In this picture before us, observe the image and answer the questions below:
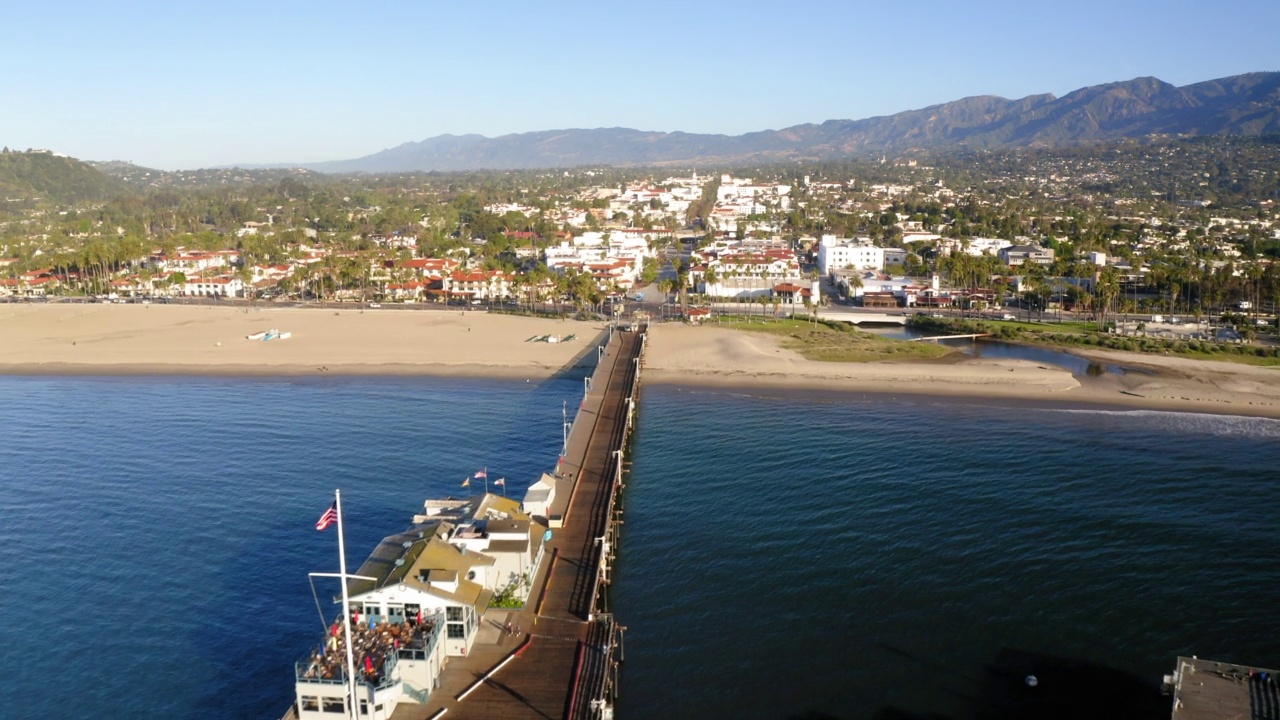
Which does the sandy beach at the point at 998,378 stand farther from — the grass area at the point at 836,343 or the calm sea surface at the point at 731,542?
the calm sea surface at the point at 731,542

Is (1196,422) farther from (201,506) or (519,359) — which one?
(201,506)

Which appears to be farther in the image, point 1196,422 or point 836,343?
point 836,343

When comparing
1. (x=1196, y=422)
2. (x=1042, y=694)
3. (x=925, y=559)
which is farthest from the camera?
(x=1196, y=422)

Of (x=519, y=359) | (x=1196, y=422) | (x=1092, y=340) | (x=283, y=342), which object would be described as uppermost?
(x=283, y=342)

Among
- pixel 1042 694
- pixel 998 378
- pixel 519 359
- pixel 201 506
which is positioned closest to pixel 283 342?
pixel 519 359

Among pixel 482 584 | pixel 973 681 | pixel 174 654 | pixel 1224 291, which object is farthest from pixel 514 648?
pixel 1224 291

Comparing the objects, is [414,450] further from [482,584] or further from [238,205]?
[238,205]

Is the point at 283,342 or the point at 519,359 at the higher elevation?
the point at 283,342

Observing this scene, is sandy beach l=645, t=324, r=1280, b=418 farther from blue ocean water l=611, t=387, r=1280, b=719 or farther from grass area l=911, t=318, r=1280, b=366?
blue ocean water l=611, t=387, r=1280, b=719
